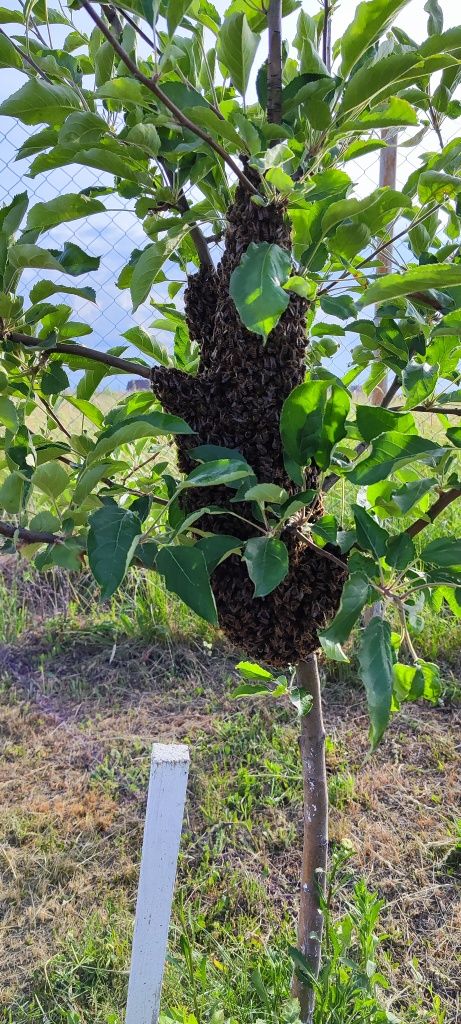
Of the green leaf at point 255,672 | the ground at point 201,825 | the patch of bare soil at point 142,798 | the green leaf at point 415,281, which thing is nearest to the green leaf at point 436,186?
the green leaf at point 415,281

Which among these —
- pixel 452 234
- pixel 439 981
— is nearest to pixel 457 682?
pixel 439 981

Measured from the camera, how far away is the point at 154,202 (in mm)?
735

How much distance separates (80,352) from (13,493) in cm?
17

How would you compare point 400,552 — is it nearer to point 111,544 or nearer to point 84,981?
point 111,544

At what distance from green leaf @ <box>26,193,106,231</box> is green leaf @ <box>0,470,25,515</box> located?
0.25 m

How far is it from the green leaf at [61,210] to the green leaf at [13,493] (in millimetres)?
246

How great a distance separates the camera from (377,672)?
→ 0.60 m

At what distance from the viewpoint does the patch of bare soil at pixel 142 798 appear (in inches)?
65.7

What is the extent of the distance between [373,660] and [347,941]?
0.70m

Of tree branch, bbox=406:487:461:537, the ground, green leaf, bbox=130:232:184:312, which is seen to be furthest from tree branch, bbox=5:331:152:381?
the ground

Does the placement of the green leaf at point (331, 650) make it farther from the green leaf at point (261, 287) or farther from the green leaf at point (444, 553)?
the green leaf at point (261, 287)

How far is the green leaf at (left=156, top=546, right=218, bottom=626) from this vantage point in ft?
1.90

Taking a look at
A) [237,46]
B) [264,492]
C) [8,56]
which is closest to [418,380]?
[264,492]

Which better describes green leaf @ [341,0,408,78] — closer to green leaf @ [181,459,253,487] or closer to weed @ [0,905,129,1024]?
green leaf @ [181,459,253,487]
